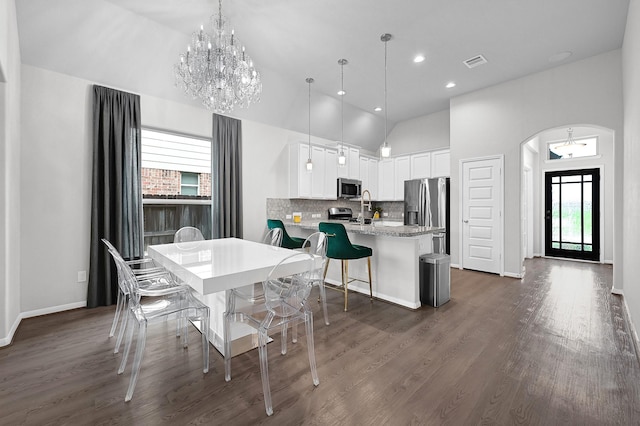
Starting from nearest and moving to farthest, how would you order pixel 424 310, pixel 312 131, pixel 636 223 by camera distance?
1. pixel 636 223
2. pixel 424 310
3. pixel 312 131

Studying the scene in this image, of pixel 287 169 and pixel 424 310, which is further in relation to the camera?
pixel 287 169

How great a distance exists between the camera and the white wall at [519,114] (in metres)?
3.91

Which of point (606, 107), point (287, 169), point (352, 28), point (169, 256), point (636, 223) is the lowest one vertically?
point (169, 256)

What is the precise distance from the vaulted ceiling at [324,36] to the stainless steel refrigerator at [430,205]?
6.38 feet

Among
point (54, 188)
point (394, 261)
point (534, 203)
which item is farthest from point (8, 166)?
point (534, 203)

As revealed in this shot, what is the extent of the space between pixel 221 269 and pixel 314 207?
4.17 m

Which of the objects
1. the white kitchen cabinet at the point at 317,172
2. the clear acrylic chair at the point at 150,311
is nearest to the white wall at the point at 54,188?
the clear acrylic chair at the point at 150,311

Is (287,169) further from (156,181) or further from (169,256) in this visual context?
(169,256)

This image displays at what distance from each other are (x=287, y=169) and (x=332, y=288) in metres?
2.35

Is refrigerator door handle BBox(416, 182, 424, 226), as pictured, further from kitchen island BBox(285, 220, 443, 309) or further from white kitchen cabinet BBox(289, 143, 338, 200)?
kitchen island BBox(285, 220, 443, 309)

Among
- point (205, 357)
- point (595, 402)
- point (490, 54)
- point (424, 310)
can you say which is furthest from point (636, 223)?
point (205, 357)

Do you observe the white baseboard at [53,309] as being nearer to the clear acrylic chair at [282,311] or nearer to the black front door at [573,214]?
the clear acrylic chair at [282,311]

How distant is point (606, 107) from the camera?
3916 millimetres

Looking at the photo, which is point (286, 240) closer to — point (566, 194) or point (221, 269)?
point (221, 269)
